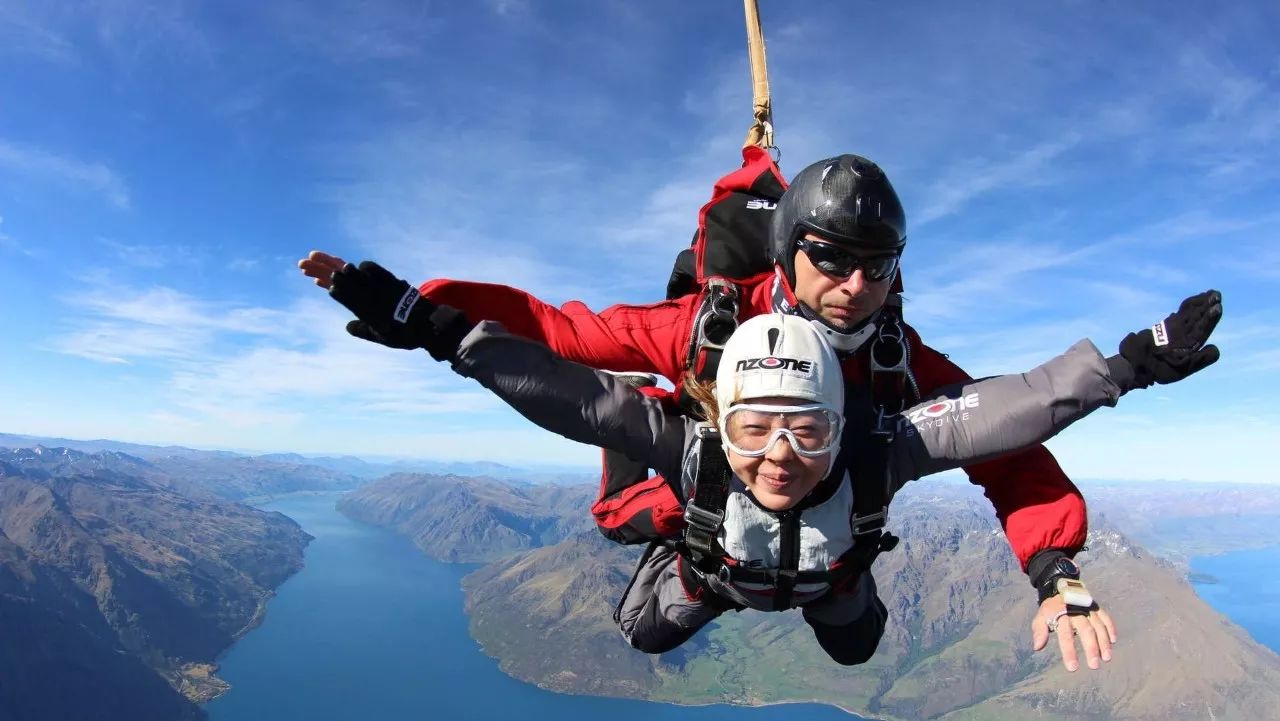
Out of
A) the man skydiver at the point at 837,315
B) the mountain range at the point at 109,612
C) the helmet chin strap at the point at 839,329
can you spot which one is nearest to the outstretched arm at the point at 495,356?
the man skydiver at the point at 837,315

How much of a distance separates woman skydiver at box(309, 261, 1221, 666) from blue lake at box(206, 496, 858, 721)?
126483 millimetres

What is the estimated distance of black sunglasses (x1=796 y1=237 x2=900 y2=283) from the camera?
307 cm

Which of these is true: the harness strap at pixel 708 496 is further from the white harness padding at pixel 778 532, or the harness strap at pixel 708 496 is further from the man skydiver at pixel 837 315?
the man skydiver at pixel 837 315

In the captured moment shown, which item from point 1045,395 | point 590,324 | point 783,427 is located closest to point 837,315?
point 783,427

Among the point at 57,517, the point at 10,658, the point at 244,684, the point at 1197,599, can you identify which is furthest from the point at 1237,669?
the point at 57,517

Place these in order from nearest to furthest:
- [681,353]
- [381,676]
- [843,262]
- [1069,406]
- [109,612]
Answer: [1069,406], [843,262], [681,353], [381,676], [109,612]

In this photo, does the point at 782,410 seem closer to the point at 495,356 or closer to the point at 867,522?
the point at 867,522

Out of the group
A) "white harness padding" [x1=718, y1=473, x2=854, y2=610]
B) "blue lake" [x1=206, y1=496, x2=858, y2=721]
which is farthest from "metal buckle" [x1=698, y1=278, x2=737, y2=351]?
"blue lake" [x1=206, y1=496, x2=858, y2=721]

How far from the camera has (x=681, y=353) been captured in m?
3.44

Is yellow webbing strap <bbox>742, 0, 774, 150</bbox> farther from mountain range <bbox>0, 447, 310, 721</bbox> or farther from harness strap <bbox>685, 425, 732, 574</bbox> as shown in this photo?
mountain range <bbox>0, 447, 310, 721</bbox>

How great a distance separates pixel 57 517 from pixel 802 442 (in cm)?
24188

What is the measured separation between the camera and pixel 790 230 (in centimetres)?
320

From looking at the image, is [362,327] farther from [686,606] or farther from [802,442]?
[686,606]

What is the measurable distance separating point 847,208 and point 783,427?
42.4 inches
